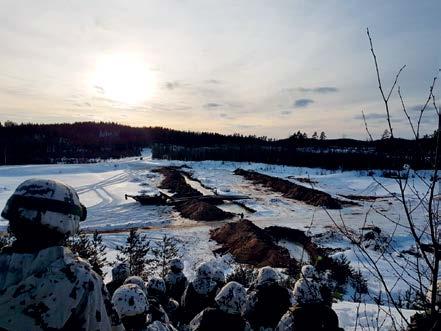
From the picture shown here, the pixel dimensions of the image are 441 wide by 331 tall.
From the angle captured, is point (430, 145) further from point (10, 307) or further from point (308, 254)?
point (308, 254)

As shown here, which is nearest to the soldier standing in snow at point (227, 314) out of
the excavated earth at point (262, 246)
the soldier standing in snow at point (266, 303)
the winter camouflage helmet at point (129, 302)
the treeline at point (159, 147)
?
the soldier standing in snow at point (266, 303)

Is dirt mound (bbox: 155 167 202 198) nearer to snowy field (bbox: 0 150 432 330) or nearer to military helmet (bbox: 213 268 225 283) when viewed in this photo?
snowy field (bbox: 0 150 432 330)

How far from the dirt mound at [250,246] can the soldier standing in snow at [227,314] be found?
41.0 feet

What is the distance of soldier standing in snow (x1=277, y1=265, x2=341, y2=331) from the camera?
3.92 metres

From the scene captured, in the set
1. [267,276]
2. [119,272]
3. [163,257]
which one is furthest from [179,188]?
[267,276]

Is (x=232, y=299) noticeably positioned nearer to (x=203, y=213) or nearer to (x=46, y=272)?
(x=46, y=272)

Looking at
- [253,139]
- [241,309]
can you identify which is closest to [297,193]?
[241,309]

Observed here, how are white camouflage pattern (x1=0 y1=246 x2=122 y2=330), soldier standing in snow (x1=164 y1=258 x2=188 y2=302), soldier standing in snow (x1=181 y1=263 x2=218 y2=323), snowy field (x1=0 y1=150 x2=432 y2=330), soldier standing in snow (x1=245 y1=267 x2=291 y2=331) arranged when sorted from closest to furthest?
white camouflage pattern (x1=0 y1=246 x2=122 y2=330) → soldier standing in snow (x1=245 y1=267 x2=291 y2=331) → soldier standing in snow (x1=181 y1=263 x2=218 y2=323) → soldier standing in snow (x1=164 y1=258 x2=188 y2=302) → snowy field (x1=0 y1=150 x2=432 y2=330)

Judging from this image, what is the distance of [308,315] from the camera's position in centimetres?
397

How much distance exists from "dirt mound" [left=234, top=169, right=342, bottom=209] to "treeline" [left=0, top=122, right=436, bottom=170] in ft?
40.1

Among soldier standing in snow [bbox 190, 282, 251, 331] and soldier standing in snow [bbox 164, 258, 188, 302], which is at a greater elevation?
soldier standing in snow [bbox 190, 282, 251, 331]

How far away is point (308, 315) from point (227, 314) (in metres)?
0.92

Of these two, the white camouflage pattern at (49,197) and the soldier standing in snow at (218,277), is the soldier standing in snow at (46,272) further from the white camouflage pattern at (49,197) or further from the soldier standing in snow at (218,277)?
the soldier standing in snow at (218,277)

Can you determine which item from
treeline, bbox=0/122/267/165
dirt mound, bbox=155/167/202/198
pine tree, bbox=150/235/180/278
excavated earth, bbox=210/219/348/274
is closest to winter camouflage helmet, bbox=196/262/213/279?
pine tree, bbox=150/235/180/278
